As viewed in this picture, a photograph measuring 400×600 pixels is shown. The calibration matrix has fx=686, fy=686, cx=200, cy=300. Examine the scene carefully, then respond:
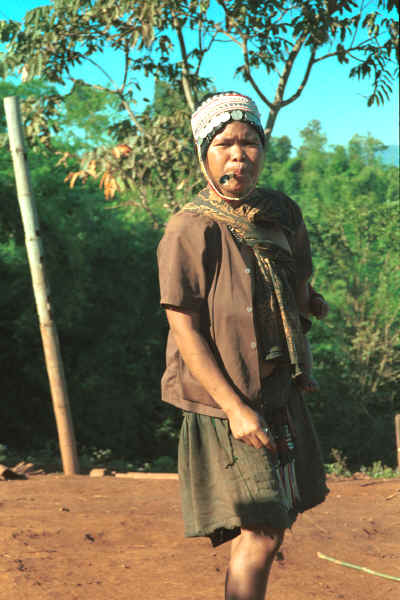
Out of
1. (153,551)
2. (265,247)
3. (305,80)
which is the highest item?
(305,80)

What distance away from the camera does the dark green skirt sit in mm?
1748

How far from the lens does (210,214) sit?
183cm

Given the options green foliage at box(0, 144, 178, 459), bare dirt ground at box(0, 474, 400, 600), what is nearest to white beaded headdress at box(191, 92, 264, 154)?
bare dirt ground at box(0, 474, 400, 600)

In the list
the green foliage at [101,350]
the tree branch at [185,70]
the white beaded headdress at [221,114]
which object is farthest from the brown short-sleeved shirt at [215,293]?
the green foliage at [101,350]

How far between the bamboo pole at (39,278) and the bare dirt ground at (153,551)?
5.56ft

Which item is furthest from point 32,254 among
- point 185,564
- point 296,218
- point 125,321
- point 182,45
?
point 125,321

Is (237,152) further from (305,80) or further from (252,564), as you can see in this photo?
(305,80)

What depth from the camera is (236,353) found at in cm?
177

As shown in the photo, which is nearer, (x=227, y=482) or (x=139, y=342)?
(x=227, y=482)

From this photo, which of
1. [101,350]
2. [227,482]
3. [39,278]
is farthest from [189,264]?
[101,350]

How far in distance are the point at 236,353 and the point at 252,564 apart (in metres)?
0.54

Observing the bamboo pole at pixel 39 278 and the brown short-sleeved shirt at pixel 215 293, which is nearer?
the brown short-sleeved shirt at pixel 215 293

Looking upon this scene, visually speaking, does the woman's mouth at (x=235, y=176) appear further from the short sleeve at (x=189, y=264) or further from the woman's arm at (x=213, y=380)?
the woman's arm at (x=213, y=380)

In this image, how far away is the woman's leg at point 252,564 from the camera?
176cm
